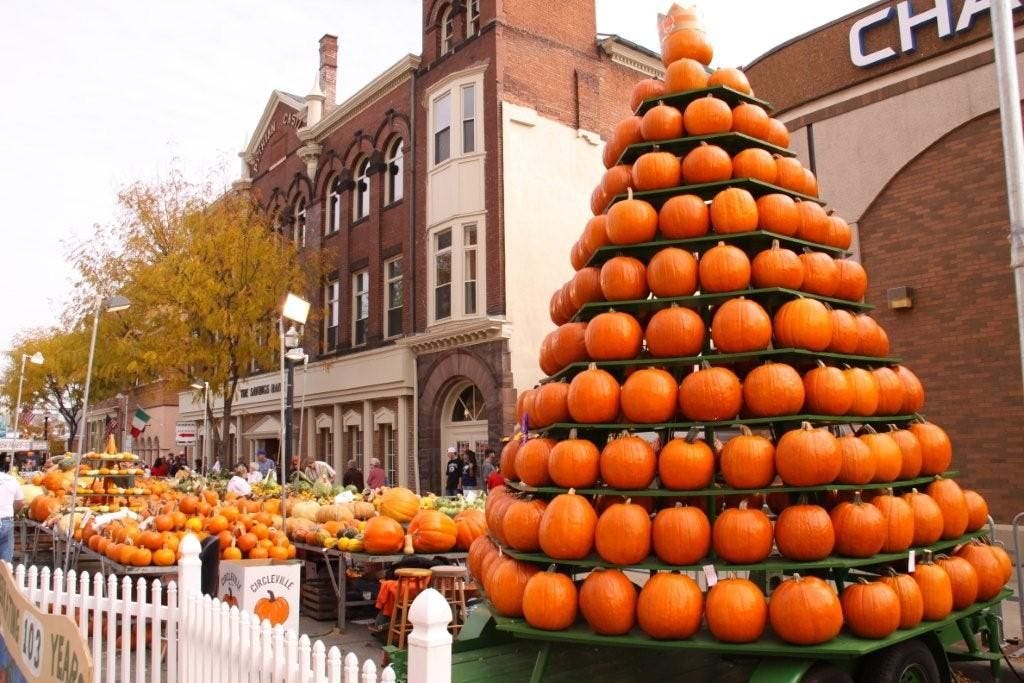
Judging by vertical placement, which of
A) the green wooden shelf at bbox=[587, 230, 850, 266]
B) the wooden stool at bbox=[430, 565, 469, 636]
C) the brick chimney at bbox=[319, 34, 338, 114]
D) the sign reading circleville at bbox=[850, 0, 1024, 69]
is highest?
the brick chimney at bbox=[319, 34, 338, 114]

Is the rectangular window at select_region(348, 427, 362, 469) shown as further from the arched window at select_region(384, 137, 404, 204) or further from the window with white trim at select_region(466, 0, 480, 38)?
the window with white trim at select_region(466, 0, 480, 38)

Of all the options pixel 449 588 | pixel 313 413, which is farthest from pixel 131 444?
pixel 449 588

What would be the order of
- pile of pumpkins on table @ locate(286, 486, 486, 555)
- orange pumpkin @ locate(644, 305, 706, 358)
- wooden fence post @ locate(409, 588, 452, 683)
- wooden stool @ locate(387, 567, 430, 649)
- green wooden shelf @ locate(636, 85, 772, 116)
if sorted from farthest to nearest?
1. pile of pumpkins on table @ locate(286, 486, 486, 555)
2. wooden stool @ locate(387, 567, 430, 649)
3. green wooden shelf @ locate(636, 85, 772, 116)
4. orange pumpkin @ locate(644, 305, 706, 358)
5. wooden fence post @ locate(409, 588, 452, 683)

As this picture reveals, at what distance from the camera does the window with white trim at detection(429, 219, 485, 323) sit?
782 inches

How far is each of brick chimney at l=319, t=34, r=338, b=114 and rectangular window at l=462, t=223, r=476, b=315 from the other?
10.6m

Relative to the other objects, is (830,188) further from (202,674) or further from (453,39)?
(453,39)

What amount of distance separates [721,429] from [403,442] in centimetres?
1775

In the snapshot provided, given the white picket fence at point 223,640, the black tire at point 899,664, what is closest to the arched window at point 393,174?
the white picket fence at point 223,640

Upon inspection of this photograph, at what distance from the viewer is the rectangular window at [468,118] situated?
67.3 ft

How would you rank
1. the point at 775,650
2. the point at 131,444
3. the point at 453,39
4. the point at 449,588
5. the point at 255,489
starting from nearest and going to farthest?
the point at 775,650
the point at 449,588
the point at 255,489
the point at 453,39
the point at 131,444

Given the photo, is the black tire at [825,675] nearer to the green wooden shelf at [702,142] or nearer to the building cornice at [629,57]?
the green wooden shelf at [702,142]

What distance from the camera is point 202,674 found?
4672 mm

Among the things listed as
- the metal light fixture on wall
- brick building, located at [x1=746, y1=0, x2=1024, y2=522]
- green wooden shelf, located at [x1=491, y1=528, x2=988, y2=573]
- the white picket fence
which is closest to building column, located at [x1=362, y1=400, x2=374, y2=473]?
brick building, located at [x1=746, y1=0, x2=1024, y2=522]

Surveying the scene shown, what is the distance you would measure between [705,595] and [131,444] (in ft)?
162
